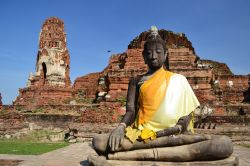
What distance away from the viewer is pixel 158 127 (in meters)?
4.38

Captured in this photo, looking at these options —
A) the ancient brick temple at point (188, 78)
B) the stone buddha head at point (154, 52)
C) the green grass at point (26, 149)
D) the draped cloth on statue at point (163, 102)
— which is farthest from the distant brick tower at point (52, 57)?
the draped cloth on statue at point (163, 102)

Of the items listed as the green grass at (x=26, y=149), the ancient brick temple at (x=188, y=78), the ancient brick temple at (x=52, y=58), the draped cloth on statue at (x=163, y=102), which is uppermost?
the ancient brick temple at (x=52, y=58)

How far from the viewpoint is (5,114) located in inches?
656

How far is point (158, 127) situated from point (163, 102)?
1.23ft

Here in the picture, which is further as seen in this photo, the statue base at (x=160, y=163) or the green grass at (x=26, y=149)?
the green grass at (x=26, y=149)

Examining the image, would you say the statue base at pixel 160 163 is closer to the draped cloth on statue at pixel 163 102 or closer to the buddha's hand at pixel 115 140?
the buddha's hand at pixel 115 140

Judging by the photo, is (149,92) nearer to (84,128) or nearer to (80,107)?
(84,128)

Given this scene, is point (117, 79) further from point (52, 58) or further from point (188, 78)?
point (52, 58)

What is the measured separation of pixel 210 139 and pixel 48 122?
1488 centimetres

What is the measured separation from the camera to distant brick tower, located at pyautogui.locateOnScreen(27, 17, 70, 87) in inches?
1042

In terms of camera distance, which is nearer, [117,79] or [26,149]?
[26,149]

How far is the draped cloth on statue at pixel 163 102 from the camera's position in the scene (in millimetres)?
4406

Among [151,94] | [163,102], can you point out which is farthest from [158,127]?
[151,94]

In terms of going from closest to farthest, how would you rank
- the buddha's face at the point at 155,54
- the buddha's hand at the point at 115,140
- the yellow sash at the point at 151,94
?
the buddha's hand at the point at 115,140
the yellow sash at the point at 151,94
the buddha's face at the point at 155,54
